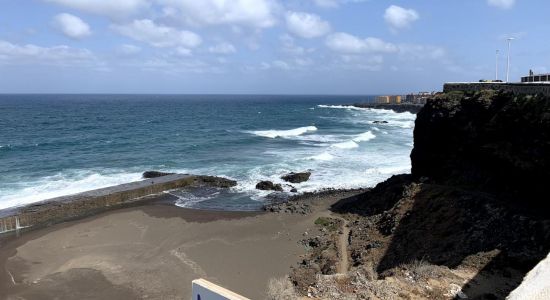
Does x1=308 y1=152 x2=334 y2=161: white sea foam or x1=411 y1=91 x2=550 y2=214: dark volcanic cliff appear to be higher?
x1=411 y1=91 x2=550 y2=214: dark volcanic cliff

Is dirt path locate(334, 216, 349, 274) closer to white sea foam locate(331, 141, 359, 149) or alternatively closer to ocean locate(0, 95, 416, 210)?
ocean locate(0, 95, 416, 210)

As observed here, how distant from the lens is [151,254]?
21062 millimetres

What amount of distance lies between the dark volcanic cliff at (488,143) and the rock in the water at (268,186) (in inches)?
395

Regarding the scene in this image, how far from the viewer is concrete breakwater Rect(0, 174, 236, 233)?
2602cm

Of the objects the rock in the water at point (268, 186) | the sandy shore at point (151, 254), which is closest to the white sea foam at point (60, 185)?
the sandy shore at point (151, 254)

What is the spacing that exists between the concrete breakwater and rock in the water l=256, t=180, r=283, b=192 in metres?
2.47

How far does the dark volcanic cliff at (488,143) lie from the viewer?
18.3 metres

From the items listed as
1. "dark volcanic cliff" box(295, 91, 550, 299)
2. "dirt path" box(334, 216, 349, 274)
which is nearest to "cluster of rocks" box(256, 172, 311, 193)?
"dark volcanic cliff" box(295, 91, 550, 299)

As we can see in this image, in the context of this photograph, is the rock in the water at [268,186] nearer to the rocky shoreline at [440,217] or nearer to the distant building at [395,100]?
the rocky shoreline at [440,217]

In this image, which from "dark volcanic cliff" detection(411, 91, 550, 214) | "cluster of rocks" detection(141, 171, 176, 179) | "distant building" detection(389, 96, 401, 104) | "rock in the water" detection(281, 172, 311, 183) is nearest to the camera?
"dark volcanic cliff" detection(411, 91, 550, 214)

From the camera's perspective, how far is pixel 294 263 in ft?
64.4

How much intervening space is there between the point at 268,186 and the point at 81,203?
41.7ft

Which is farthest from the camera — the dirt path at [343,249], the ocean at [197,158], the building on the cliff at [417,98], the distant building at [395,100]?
the distant building at [395,100]

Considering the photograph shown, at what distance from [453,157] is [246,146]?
3182 cm
